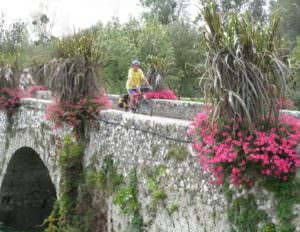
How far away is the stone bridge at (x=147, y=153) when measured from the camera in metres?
6.99

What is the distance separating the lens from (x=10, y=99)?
596 inches

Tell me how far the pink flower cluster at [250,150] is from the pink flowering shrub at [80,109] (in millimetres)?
4318

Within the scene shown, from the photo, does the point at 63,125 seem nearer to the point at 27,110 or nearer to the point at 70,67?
the point at 70,67

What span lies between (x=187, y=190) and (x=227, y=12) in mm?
2496

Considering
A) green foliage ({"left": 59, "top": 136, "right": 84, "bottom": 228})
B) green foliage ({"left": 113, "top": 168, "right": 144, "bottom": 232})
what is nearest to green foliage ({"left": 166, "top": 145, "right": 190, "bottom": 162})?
green foliage ({"left": 113, "top": 168, "right": 144, "bottom": 232})

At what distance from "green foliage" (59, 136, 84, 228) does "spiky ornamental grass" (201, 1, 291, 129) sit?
5167mm

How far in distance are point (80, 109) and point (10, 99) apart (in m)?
5.34

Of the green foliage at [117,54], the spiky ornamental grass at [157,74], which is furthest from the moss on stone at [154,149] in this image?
the green foliage at [117,54]

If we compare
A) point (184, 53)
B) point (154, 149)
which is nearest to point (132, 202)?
point (154, 149)

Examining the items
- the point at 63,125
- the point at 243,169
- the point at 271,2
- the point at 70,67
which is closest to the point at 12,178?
the point at 63,125

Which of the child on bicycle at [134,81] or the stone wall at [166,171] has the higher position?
the child on bicycle at [134,81]

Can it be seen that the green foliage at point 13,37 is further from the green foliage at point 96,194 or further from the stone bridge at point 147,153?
the green foliage at point 96,194

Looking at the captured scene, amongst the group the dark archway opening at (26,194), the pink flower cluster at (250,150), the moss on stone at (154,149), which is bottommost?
the dark archway opening at (26,194)

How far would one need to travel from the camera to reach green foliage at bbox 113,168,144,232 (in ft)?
27.4
